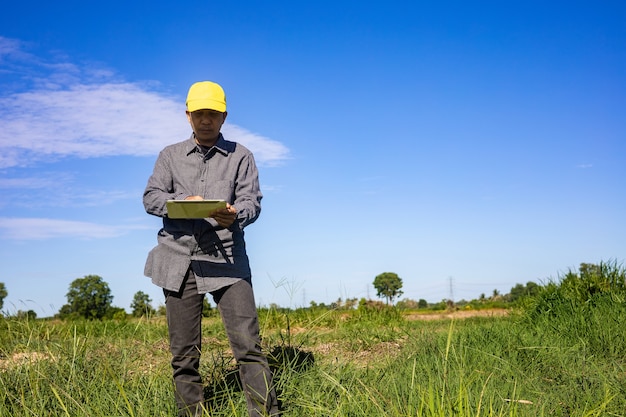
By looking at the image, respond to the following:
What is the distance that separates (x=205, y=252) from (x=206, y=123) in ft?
2.64

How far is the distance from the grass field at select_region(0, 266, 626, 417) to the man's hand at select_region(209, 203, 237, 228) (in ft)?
3.18

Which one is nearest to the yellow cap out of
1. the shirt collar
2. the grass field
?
the shirt collar

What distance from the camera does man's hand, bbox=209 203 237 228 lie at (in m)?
3.35

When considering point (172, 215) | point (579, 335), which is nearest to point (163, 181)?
point (172, 215)

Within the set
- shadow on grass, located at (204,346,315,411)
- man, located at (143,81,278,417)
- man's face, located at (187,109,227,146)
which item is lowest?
shadow on grass, located at (204,346,315,411)

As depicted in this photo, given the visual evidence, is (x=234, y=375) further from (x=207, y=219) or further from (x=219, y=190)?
(x=219, y=190)

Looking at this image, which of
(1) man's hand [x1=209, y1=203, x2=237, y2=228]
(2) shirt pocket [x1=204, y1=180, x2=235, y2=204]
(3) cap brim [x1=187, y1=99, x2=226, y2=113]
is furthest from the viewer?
(2) shirt pocket [x1=204, y1=180, x2=235, y2=204]

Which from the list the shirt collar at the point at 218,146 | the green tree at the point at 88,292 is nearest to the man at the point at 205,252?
the shirt collar at the point at 218,146

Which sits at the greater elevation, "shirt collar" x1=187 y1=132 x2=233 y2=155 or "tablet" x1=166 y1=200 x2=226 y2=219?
"shirt collar" x1=187 y1=132 x2=233 y2=155

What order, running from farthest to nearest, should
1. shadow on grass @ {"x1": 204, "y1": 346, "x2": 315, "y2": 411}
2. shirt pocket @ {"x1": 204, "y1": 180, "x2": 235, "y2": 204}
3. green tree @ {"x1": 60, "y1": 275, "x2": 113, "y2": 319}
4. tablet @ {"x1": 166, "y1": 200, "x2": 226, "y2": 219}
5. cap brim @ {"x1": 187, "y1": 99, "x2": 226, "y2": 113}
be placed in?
green tree @ {"x1": 60, "y1": 275, "x2": 113, "y2": 319}
shadow on grass @ {"x1": 204, "y1": 346, "x2": 315, "y2": 411}
shirt pocket @ {"x1": 204, "y1": 180, "x2": 235, "y2": 204}
cap brim @ {"x1": 187, "y1": 99, "x2": 226, "y2": 113}
tablet @ {"x1": 166, "y1": 200, "x2": 226, "y2": 219}

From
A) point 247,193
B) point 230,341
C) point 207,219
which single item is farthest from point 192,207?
point 230,341

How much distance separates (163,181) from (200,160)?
11.3 inches

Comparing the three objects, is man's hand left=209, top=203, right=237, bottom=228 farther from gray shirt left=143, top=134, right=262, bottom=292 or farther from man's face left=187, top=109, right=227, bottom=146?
man's face left=187, top=109, right=227, bottom=146

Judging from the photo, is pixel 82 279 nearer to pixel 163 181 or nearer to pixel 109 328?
pixel 109 328
